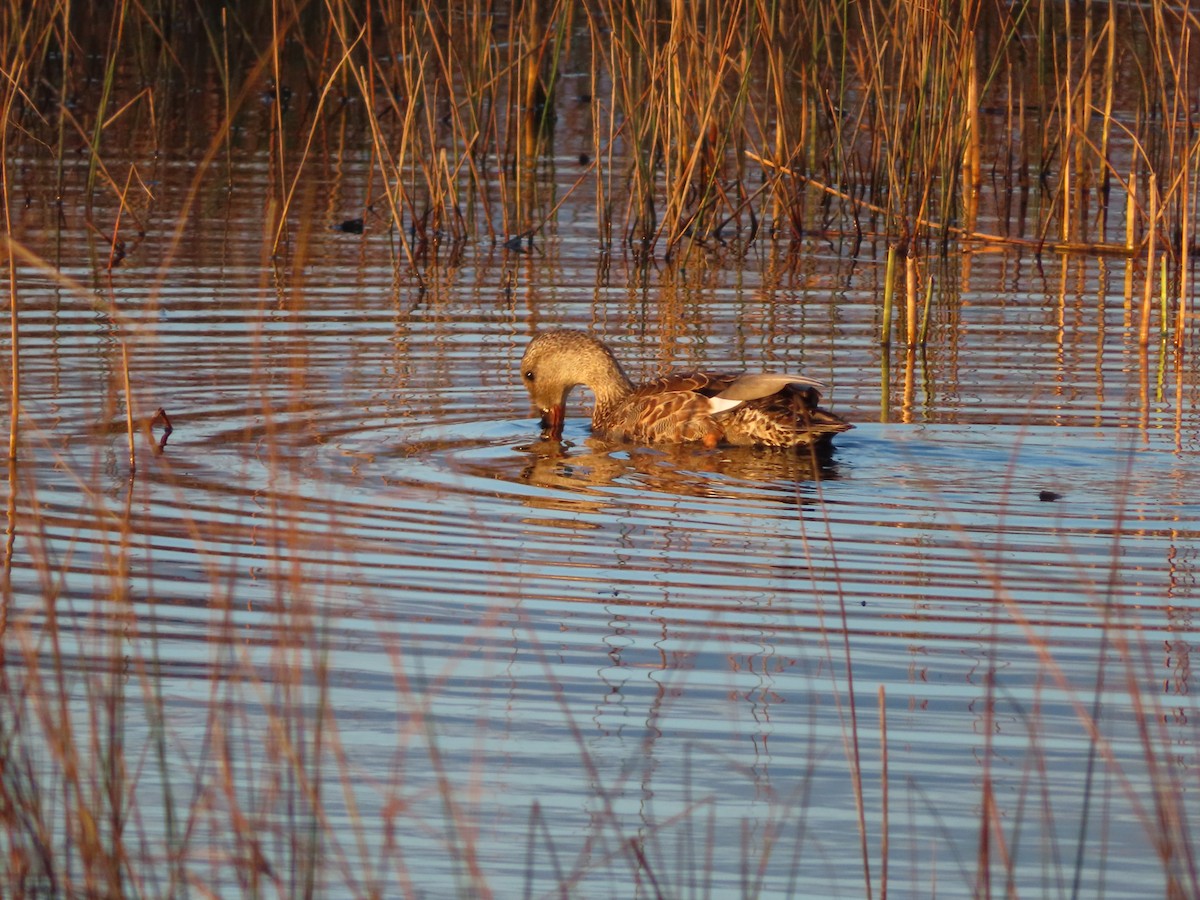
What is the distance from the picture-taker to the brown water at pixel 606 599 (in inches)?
166

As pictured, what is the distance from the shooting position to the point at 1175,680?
533 cm

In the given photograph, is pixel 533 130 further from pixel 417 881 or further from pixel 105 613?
pixel 417 881

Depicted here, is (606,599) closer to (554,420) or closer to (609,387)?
(554,420)

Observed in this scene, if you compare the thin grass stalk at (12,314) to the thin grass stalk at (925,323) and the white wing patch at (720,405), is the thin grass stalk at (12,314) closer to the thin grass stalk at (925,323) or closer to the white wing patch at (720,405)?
the white wing patch at (720,405)

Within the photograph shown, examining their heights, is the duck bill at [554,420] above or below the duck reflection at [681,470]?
above

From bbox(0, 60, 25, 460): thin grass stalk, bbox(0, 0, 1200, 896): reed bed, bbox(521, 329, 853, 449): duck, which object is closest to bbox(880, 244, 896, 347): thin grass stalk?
bbox(0, 0, 1200, 896): reed bed

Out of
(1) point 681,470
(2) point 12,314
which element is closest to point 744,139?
(1) point 681,470

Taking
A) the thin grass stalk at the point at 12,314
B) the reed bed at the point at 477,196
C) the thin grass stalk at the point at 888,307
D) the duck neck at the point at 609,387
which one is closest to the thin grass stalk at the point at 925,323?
the reed bed at the point at 477,196

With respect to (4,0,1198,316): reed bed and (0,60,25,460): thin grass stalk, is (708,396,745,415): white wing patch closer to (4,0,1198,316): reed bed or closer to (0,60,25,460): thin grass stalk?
(4,0,1198,316): reed bed

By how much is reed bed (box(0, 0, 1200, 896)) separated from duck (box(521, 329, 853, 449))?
1.64 meters

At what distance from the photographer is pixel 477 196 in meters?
15.7

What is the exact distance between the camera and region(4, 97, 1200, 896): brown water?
423 centimetres

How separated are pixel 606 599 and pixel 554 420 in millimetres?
3026

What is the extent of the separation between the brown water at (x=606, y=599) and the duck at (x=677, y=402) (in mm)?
142
